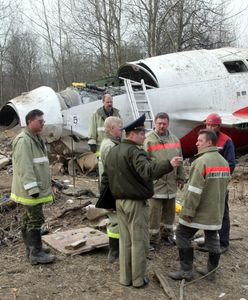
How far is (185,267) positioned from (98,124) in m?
3.38

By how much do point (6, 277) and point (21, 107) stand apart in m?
5.79

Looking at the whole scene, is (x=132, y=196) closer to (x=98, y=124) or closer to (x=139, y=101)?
(x=98, y=124)

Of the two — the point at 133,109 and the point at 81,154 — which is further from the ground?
the point at 133,109

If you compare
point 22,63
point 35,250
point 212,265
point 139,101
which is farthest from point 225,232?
point 22,63

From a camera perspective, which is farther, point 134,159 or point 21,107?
point 21,107

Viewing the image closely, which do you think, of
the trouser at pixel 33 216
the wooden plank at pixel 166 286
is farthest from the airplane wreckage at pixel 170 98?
the wooden plank at pixel 166 286

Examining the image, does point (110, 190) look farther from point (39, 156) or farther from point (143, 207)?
point (39, 156)

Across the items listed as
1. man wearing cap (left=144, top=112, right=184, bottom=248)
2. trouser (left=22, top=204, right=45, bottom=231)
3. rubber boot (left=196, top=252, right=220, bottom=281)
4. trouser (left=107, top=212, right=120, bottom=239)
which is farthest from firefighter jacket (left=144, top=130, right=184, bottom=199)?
trouser (left=22, top=204, right=45, bottom=231)

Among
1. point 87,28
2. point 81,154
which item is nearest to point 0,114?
point 81,154

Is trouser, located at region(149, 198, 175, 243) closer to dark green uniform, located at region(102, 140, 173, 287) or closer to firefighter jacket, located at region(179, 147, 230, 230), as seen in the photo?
firefighter jacket, located at region(179, 147, 230, 230)

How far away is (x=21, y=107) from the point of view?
9.66m

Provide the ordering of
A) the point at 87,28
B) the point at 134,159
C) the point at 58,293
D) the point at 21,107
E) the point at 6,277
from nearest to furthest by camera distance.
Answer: the point at 134,159
the point at 58,293
the point at 6,277
the point at 21,107
the point at 87,28

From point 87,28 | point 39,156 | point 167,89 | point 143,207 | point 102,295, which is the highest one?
point 87,28

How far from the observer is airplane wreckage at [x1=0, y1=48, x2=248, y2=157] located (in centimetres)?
986
